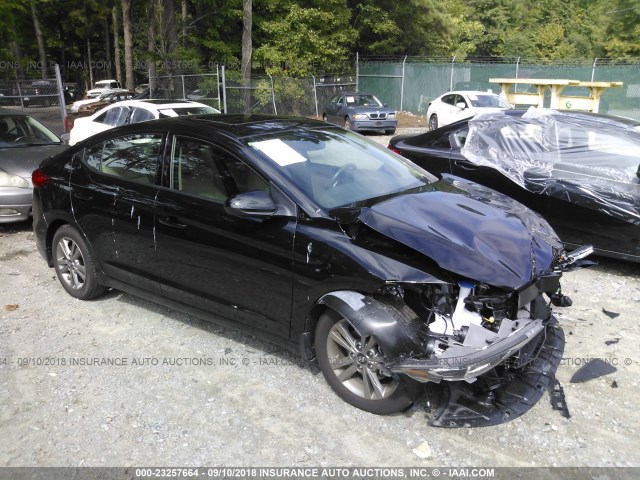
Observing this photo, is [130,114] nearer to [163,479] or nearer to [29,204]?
[29,204]

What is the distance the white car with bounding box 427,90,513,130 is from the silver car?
40.8 feet

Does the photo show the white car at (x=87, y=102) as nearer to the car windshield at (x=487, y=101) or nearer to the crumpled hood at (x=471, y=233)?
the car windshield at (x=487, y=101)

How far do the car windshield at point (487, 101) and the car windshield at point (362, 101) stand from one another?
12.6 feet

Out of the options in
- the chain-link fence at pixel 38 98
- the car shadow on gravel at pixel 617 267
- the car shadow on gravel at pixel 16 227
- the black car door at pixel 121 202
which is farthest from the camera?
the chain-link fence at pixel 38 98

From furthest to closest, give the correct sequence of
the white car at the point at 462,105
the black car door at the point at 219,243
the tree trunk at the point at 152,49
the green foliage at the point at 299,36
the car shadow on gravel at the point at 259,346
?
the green foliage at the point at 299,36 → the tree trunk at the point at 152,49 → the white car at the point at 462,105 → the black car door at the point at 219,243 → the car shadow on gravel at the point at 259,346

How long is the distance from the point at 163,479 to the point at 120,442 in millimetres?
427

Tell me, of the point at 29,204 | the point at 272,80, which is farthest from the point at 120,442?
the point at 272,80

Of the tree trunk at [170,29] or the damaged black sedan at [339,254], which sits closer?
the damaged black sedan at [339,254]

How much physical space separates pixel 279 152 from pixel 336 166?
431 millimetres

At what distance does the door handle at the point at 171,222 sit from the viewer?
408 cm

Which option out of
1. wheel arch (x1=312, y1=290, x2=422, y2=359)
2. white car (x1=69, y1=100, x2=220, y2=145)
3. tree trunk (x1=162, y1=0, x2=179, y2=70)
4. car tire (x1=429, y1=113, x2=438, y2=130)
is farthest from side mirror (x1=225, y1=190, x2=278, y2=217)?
tree trunk (x1=162, y1=0, x2=179, y2=70)

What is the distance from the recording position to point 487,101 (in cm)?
1850

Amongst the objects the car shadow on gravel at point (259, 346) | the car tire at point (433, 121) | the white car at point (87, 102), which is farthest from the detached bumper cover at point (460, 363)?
the white car at point (87, 102)

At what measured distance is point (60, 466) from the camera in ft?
9.98
